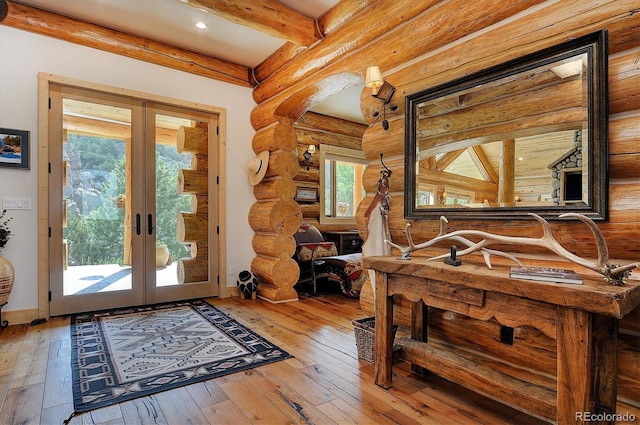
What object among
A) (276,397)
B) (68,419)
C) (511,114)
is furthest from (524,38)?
(68,419)

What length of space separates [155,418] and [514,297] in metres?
1.93

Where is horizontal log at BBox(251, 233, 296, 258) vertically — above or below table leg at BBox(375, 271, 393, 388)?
above

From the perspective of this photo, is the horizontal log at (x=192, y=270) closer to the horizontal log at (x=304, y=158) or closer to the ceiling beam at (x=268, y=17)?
the horizontal log at (x=304, y=158)

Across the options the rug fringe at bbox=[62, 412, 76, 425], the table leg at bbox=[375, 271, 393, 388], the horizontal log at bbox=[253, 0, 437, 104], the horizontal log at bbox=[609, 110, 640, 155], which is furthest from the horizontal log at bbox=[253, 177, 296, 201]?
the horizontal log at bbox=[609, 110, 640, 155]

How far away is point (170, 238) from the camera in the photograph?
428cm

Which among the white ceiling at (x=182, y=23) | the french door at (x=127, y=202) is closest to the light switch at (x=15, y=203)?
the french door at (x=127, y=202)

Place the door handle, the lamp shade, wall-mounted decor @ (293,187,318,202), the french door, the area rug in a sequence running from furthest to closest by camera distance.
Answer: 1. wall-mounted decor @ (293,187,318,202)
2. the door handle
3. the french door
4. the lamp shade
5. the area rug

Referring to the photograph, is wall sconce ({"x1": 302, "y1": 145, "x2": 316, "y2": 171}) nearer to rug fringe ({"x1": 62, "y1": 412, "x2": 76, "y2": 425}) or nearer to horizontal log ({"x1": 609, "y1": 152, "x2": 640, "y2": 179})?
horizontal log ({"x1": 609, "y1": 152, "x2": 640, "y2": 179})

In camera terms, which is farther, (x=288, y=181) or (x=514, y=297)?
(x=288, y=181)

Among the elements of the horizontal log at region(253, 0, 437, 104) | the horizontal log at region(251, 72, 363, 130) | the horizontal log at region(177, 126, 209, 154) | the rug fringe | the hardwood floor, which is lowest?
the hardwood floor

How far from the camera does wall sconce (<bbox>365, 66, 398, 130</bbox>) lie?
2672mm

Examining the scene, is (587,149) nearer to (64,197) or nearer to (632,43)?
(632,43)

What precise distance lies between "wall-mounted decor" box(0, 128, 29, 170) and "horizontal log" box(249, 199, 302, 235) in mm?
2490

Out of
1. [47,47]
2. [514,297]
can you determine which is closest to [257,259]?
[47,47]
